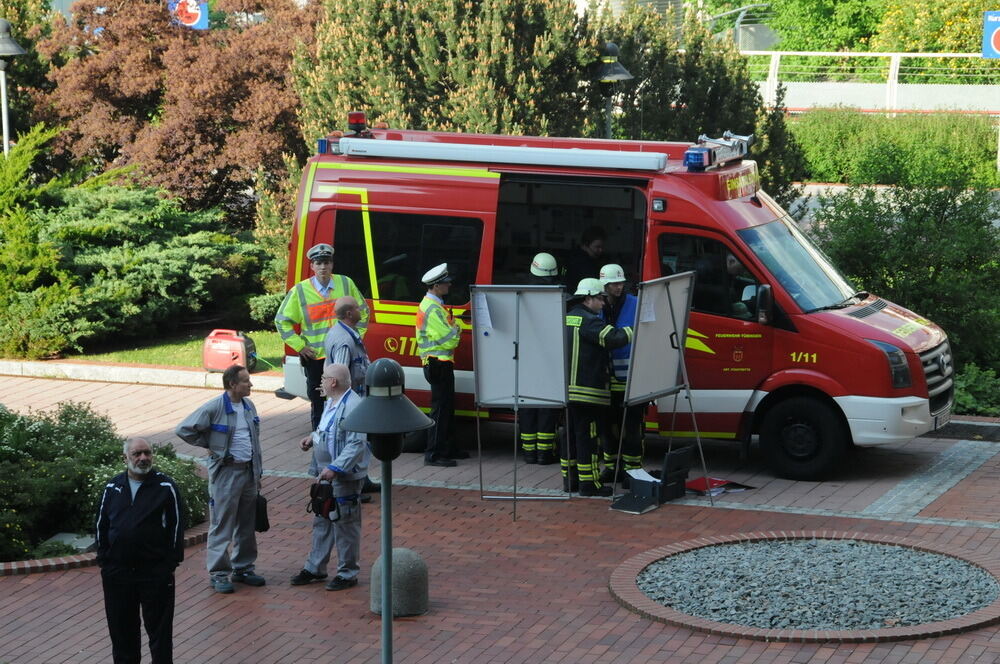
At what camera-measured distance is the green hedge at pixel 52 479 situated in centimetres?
1052

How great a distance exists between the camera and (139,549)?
7758mm

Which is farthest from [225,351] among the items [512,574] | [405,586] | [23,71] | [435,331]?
[23,71]

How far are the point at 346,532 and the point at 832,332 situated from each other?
15.2ft

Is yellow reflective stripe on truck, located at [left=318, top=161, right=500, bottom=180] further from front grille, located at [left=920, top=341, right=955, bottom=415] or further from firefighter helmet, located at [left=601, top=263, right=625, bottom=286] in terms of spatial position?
front grille, located at [left=920, top=341, right=955, bottom=415]

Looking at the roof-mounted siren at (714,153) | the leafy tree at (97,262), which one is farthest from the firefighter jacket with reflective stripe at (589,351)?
the leafy tree at (97,262)

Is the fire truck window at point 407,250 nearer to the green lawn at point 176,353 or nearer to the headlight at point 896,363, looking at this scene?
the headlight at point 896,363

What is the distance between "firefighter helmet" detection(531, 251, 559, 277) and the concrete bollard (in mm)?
4053

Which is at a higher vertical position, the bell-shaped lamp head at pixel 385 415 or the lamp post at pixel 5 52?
the lamp post at pixel 5 52

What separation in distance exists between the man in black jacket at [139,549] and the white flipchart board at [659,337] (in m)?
4.43

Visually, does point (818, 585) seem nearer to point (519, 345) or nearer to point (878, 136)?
point (519, 345)

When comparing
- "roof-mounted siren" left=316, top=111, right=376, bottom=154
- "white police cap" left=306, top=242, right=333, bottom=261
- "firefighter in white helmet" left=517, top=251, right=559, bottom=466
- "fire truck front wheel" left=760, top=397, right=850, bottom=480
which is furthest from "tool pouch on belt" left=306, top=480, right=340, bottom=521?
"roof-mounted siren" left=316, top=111, right=376, bottom=154

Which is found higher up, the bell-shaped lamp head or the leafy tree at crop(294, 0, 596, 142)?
the leafy tree at crop(294, 0, 596, 142)

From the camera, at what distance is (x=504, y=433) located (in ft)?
47.2

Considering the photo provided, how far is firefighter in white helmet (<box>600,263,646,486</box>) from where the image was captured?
38.4 ft
